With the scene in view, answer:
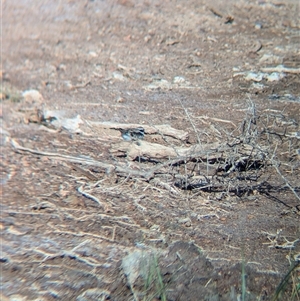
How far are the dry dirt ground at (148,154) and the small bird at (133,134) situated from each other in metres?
0.04

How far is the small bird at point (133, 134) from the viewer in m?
3.27

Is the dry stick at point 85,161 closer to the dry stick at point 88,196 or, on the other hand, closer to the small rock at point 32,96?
the dry stick at point 88,196

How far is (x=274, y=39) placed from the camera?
14.3 ft

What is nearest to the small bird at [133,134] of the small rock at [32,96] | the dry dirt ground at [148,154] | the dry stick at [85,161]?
the dry dirt ground at [148,154]

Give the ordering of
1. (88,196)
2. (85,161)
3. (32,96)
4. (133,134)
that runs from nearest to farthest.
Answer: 1. (88,196)
2. (85,161)
3. (133,134)
4. (32,96)

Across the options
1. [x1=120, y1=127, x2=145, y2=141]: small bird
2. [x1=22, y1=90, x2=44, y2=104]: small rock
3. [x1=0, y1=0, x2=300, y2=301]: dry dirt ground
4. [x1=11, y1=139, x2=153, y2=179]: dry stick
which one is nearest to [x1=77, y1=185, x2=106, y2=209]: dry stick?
[x1=0, y1=0, x2=300, y2=301]: dry dirt ground

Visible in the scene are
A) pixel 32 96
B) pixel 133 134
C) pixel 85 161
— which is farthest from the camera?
pixel 32 96

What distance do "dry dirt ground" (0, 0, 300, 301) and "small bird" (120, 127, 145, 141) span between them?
1.6 inches

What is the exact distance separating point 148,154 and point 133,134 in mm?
217

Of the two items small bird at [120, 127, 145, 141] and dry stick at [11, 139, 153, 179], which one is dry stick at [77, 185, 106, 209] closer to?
dry stick at [11, 139, 153, 179]

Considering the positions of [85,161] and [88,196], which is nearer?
[88,196]

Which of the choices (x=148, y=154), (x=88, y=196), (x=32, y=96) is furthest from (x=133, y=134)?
(x=32, y=96)

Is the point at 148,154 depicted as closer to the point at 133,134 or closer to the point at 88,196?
the point at 133,134

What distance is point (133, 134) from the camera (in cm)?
330
